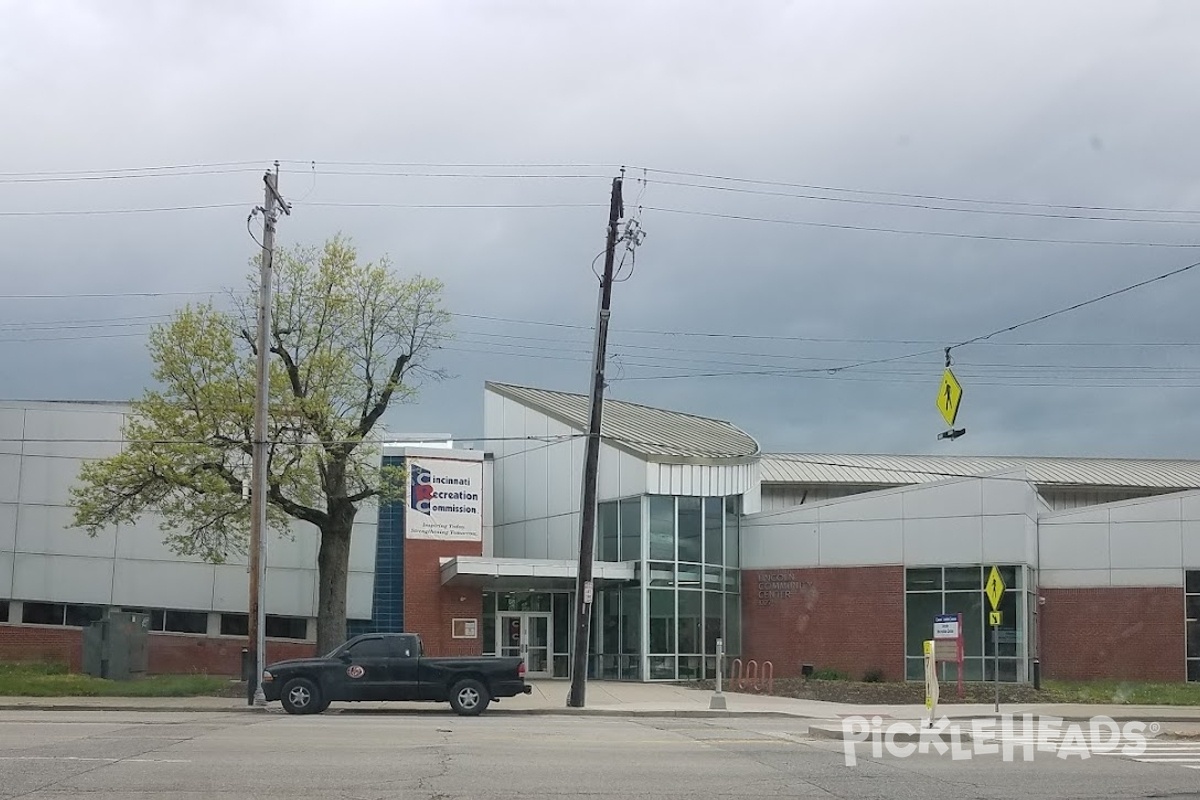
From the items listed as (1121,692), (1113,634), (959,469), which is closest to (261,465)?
(1121,692)

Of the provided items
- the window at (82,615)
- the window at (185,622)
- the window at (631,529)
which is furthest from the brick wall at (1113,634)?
the window at (82,615)

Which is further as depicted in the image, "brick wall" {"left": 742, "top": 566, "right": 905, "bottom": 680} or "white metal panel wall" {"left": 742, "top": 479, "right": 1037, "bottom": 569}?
"brick wall" {"left": 742, "top": 566, "right": 905, "bottom": 680}

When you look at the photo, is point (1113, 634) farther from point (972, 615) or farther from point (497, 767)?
point (497, 767)

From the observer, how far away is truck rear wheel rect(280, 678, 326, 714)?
25469 millimetres

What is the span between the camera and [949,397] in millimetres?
24750

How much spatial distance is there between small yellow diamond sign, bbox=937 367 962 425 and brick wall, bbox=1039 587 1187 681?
17.3 m

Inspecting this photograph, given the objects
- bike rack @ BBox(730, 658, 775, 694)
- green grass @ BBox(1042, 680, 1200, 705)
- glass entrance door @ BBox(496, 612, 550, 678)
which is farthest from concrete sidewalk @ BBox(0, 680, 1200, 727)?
glass entrance door @ BBox(496, 612, 550, 678)

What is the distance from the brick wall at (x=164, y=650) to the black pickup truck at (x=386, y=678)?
14603 mm

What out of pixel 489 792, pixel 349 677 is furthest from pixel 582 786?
pixel 349 677

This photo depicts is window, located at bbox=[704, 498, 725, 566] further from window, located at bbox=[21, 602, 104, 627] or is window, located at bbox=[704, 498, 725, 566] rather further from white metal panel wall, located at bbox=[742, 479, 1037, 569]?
window, located at bbox=[21, 602, 104, 627]

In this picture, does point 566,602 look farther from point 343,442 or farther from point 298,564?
point 343,442

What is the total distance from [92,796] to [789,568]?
31.6 m

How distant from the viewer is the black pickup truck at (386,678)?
2545cm

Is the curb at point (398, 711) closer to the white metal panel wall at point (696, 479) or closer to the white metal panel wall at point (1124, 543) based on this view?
the white metal panel wall at point (696, 479)
